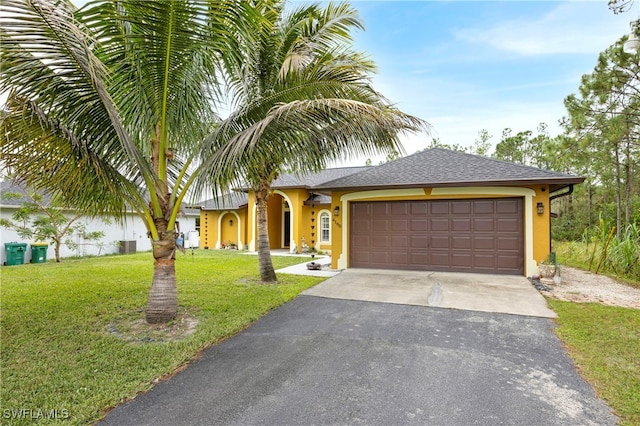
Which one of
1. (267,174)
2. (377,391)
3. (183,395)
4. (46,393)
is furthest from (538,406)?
(267,174)

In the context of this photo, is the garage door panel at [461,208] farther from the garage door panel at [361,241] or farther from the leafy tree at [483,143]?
the leafy tree at [483,143]

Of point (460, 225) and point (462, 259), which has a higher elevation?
point (460, 225)

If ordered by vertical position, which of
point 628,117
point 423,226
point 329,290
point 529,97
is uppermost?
point 529,97

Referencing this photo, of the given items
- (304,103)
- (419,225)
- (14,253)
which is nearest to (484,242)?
(419,225)

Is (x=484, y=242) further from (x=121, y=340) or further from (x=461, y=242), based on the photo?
(x=121, y=340)

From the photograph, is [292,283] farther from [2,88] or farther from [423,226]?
[2,88]

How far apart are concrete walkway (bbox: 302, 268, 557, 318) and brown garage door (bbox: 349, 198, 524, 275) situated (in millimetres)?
449

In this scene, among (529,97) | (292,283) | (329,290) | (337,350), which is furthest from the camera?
(529,97)

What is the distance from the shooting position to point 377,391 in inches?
124

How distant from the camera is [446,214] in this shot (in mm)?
9812

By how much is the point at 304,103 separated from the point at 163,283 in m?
3.62

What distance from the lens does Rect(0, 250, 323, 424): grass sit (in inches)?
119

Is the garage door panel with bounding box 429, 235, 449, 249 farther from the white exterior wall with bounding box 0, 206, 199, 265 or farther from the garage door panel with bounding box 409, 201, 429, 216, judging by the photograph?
the white exterior wall with bounding box 0, 206, 199, 265

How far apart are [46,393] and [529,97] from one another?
69.0 feet
